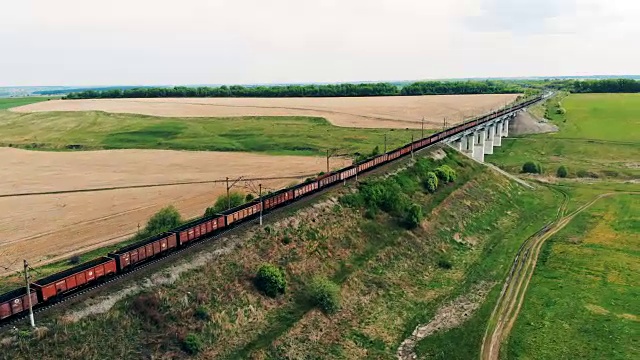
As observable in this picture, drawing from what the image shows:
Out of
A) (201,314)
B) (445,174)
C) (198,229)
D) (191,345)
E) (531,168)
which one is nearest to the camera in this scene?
(191,345)

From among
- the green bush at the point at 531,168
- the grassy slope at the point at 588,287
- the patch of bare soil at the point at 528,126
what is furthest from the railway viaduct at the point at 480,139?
the grassy slope at the point at 588,287

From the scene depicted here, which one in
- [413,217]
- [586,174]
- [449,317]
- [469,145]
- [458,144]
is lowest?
[449,317]

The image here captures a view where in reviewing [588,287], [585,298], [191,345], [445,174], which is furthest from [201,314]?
[445,174]

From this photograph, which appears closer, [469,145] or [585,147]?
[469,145]

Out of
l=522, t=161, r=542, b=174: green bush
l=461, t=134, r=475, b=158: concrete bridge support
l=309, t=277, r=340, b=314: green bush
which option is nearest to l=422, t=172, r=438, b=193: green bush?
l=461, t=134, r=475, b=158: concrete bridge support

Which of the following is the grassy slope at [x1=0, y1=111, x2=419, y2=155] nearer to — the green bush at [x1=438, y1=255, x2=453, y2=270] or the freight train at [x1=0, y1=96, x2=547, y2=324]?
the freight train at [x1=0, y1=96, x2=547, y2=324]

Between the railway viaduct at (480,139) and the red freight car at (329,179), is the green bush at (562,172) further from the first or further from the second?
the red freight car at (329,179)

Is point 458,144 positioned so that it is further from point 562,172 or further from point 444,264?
point 444,264
